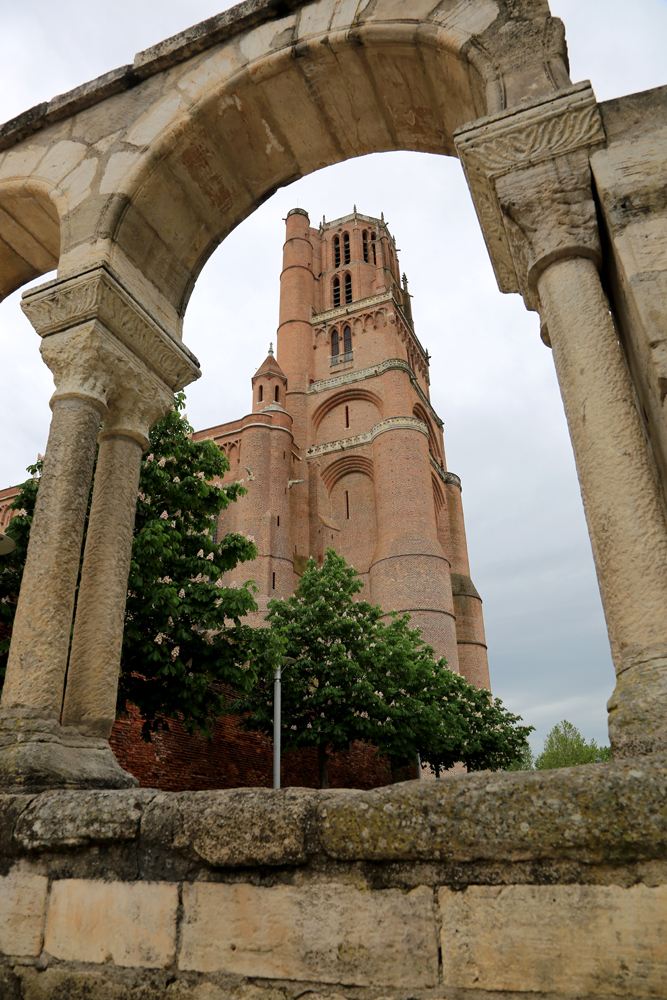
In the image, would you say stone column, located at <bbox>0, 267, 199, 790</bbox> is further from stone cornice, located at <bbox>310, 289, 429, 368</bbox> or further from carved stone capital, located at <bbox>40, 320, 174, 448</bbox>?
stone cornice, located at <bbox>310, 289, 429, 368</bbox>

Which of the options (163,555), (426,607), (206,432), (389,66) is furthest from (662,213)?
(206,432)

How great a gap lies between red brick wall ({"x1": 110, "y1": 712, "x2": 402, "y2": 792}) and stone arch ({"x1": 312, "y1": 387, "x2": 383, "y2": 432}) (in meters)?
18.6

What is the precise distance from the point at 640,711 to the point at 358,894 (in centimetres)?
102

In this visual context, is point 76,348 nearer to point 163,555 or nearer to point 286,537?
point 163,555

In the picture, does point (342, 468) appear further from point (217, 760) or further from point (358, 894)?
point (358, 894)

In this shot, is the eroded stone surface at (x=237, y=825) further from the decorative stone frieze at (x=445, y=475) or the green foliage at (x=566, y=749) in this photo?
the green foliage at (x=566, y=749)

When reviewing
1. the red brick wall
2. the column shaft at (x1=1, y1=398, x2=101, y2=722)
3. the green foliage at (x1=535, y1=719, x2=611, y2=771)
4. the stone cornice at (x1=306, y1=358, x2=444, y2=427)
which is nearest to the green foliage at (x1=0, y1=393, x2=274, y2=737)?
the red brick wall

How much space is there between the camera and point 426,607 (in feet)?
77.2

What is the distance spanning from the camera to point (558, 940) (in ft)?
5.11

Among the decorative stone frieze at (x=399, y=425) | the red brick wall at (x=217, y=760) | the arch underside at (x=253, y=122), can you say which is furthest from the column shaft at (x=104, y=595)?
the decorative stone frieze at (x=399, y=425)

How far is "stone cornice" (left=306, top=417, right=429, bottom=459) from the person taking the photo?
2789cm

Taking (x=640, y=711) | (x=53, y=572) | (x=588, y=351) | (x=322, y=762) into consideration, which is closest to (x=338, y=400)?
(x=322, y=762)

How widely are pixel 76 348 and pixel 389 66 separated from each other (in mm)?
2687

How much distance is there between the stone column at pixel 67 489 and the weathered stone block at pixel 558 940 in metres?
1.96
